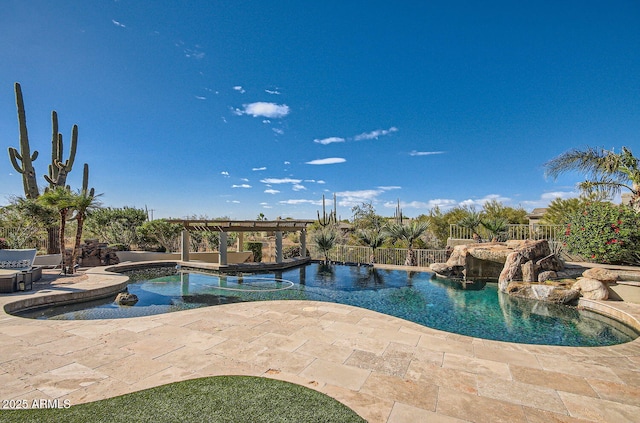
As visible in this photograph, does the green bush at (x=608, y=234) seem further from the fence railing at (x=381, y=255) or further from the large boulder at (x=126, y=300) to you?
the large boulder at (x=126, y=300)

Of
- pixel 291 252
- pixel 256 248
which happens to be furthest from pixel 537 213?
pixel 256 248

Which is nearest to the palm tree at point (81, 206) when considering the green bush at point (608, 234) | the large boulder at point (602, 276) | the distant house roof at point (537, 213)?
the large boulder at point (602, 276)

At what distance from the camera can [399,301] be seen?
8.43 m

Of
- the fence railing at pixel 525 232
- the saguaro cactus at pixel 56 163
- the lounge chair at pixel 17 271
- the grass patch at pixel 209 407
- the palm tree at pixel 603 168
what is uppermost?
the saguaro cactus at pixel 56 163

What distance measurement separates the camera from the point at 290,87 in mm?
13609

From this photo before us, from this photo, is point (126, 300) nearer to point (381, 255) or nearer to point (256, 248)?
point (256, 248)

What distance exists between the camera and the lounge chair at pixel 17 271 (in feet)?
24.0

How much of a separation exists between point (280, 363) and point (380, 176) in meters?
23.2

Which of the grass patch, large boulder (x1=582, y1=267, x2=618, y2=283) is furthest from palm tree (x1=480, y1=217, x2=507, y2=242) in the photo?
the grass patch

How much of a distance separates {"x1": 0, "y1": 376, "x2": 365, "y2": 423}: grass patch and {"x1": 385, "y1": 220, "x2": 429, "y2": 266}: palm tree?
37.3ft

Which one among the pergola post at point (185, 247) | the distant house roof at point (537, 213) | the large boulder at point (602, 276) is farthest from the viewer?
the distant house roof at point (537, 213)

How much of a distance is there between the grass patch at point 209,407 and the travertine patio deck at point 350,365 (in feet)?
0.70

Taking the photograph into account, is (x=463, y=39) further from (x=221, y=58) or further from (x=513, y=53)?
(x=221, y=58)

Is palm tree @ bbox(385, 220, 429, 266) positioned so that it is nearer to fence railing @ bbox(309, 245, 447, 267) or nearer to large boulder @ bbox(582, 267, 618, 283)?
fence railing @ bbox(309, 245, 447, 267)
